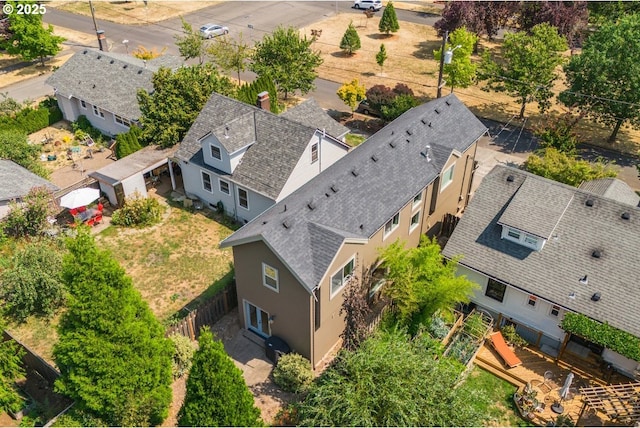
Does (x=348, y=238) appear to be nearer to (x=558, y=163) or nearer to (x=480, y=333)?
(x=480, y=333)

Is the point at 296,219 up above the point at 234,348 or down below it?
above

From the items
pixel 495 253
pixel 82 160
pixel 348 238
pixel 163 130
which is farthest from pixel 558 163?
pixel 82 160

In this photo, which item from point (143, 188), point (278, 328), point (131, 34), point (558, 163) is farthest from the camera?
point (131, 34)

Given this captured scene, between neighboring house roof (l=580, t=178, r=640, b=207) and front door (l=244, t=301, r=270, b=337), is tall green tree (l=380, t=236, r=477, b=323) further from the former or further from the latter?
neighboring house roof (l=580, t=178, r=640, b=207)

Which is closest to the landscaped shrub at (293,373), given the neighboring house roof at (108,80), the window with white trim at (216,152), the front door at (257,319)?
the front door at (257,319)

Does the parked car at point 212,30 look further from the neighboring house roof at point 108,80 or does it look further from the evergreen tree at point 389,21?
the evergreen tree at point 389,21
